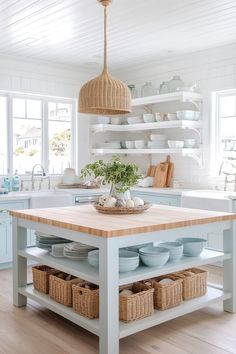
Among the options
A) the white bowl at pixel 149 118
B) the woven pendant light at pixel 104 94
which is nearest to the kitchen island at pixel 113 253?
the woven pendant light at pixel 104 94

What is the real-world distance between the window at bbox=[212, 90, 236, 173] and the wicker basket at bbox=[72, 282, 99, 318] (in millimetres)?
3270

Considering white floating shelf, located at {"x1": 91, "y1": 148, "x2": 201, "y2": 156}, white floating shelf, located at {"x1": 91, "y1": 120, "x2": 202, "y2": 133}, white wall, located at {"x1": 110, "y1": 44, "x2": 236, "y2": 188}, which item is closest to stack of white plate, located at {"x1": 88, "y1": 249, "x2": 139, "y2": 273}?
white floating shelf, located at {"x1": 91, "y1": 148, "x2": 201, "y2": 156}

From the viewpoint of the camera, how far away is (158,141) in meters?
6.34

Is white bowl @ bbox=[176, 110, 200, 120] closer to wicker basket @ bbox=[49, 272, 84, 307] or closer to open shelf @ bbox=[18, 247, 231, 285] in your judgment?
open shelf @ bbox=[18, 247, 231, 285]

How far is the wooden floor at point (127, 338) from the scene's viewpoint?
9.92ft

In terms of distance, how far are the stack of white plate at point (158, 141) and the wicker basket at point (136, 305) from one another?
333 centimetres

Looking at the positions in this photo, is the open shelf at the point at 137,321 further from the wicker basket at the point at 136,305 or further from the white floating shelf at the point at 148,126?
the white floating shelf at the point at 148,126

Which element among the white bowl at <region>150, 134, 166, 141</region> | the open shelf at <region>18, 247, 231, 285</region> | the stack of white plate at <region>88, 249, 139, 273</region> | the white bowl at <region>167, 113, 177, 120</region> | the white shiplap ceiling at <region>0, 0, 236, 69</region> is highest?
the white shiplap ceiling at <region>0, 0, 236, 69</region>

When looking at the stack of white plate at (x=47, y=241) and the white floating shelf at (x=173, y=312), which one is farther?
the stack of white plate at (x=47, y=241)

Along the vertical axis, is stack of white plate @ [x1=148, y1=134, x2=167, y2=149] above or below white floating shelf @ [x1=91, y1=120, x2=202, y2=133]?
below

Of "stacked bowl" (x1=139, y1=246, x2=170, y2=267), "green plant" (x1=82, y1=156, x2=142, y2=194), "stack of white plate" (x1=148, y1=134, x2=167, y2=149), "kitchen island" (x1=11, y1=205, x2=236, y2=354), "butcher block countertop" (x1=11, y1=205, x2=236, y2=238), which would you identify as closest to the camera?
"kitchen island" (x1=11, y1=205, x2=236, y2=354)

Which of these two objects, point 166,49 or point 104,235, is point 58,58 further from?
point 104,235

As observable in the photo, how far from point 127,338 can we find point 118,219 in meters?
0.90

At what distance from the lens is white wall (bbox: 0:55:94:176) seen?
6.04m
